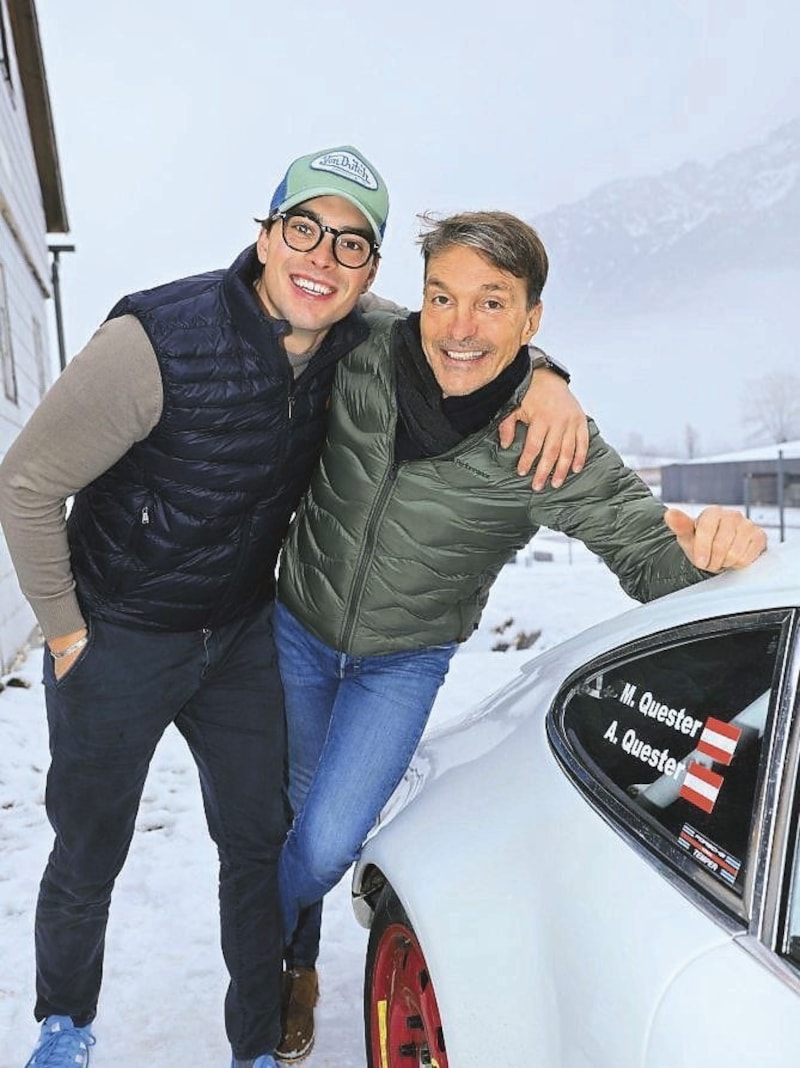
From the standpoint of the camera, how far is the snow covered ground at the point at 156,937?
2.55 m

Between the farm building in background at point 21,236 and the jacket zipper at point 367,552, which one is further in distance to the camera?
the farm building in background at point 21,236

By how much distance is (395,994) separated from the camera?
2061 millimetres

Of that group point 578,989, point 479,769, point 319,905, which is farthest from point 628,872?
point 319,905

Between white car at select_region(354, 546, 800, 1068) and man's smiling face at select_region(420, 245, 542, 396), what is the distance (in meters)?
0.71

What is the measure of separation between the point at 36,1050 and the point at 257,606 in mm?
1305

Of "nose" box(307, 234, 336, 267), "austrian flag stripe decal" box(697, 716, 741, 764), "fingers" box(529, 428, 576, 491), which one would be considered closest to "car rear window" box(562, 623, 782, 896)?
"austrian flag stripe decal" box(697, 716, 741, 764)

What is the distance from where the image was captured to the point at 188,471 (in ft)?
6.50

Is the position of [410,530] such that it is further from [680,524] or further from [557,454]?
[680,524]

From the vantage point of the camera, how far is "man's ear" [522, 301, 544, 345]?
7.42 feet

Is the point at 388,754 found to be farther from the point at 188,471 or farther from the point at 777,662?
the point at 777,662

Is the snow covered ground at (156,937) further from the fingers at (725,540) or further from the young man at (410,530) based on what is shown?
the fingers at (725,540)

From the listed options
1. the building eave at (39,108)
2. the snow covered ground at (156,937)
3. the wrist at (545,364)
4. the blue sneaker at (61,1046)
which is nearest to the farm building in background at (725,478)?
the building eave at (39,108)

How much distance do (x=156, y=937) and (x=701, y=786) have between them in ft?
8.20

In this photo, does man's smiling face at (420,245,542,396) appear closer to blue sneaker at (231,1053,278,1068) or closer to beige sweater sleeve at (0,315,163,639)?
beige sweater sleeve at (0,315,163,639)
